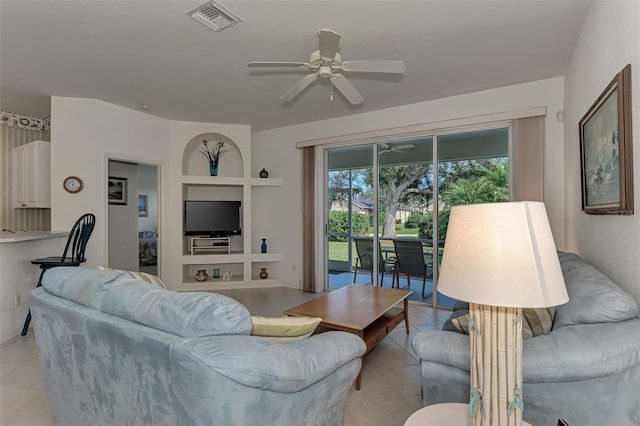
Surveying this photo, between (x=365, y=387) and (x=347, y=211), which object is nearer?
(x=365, y=387)

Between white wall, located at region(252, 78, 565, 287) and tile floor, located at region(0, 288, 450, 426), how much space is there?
2053mm

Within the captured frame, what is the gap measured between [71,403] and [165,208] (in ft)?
12.3

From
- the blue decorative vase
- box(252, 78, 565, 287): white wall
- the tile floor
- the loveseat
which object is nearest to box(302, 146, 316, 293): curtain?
box(252, 78, 565, 287): white wall

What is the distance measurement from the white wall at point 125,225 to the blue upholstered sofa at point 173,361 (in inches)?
174

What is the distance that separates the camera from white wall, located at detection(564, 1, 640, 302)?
1.44 m

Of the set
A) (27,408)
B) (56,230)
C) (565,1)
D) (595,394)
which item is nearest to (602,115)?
(565,1)

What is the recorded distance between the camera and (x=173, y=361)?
3.66 feet

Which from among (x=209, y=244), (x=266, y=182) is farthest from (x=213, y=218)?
(x=266, y=182)

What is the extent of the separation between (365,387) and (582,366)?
143 centimetres

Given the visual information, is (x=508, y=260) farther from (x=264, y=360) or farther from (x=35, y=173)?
(x=35, y=173)

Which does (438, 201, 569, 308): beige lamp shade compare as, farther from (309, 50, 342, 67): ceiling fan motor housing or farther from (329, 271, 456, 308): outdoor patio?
(329, 271, 456, 308): outdoor patio

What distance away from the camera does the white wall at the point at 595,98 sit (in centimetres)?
144

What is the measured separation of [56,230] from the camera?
12.9 feet

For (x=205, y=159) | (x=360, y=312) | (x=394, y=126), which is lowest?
(x=360, y=312)
